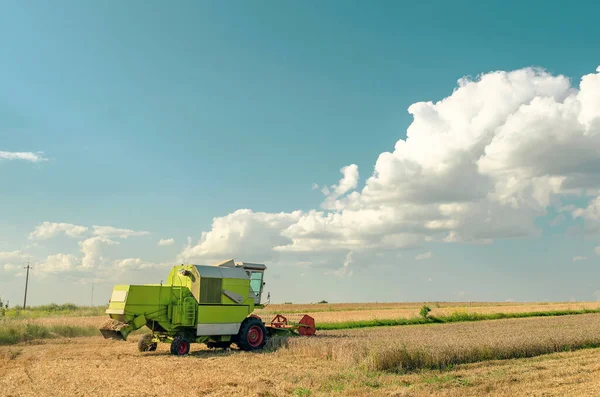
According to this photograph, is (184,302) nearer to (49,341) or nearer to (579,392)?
(49,341)

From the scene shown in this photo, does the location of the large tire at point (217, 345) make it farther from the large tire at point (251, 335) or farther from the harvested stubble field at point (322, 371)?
the harvested stubble field at point (322, 371)

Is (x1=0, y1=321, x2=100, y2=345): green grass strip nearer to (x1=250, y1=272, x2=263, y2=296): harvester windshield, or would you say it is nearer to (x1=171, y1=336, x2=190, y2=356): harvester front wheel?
(x1=171, y1=336, x2=190, y2=356): harvester front wheel

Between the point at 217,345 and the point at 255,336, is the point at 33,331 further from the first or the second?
the point at 255,336

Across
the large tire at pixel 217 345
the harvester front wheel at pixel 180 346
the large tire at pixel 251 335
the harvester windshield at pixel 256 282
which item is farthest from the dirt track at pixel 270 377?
the harvester windshield at pixel 256 282

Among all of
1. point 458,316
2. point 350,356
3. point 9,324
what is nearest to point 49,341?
point 9,324

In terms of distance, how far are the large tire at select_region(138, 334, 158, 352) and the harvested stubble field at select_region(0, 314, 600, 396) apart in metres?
0.44

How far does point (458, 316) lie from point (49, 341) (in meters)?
30.9

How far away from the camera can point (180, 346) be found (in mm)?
19031

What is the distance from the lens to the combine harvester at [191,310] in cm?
1883

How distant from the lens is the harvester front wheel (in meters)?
18.9

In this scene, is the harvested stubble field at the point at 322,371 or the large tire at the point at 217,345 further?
the large tire at the point at 217,345

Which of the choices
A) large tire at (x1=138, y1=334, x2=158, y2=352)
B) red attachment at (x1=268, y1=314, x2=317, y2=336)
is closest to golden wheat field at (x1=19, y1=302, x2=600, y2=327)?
red attachment at (x1=268, y1=314, x2=317, y2=336)

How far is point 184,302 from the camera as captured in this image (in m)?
19.4

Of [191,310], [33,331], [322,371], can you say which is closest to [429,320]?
[191,310]
